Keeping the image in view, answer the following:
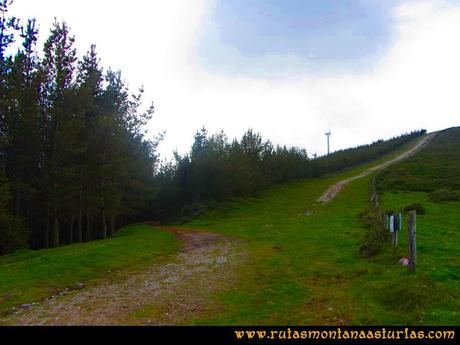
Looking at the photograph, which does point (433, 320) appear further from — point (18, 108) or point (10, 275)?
point (18, 108)

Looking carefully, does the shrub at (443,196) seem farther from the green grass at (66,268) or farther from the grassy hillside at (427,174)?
the green grass at (66,268)

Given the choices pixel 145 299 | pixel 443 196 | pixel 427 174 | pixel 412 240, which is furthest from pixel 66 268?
pixel 427 174

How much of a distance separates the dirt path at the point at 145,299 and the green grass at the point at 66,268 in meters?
1.18

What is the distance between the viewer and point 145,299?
11977 mm

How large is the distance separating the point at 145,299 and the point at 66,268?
693cm

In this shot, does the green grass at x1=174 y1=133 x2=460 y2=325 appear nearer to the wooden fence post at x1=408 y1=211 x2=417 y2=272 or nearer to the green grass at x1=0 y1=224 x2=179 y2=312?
the wooden fence post at x1=408 y1=211 x2=417 y2=272

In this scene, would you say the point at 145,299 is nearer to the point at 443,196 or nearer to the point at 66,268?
the point at 66,268

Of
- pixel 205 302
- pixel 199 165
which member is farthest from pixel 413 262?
pixel 199 165

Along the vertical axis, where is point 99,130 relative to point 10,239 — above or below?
above

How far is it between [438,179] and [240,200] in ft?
83.2

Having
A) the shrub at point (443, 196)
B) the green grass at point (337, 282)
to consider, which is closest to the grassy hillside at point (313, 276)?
the green grass at point (337, 282)

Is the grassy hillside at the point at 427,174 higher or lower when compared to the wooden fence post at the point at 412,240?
higher

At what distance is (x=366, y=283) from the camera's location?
12.5 m

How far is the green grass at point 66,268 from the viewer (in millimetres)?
13703
